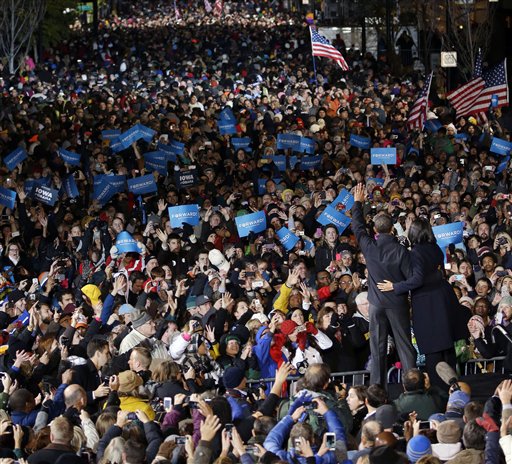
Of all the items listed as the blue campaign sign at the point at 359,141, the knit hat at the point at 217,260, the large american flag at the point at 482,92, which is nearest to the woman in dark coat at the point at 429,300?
the knit hat at the point at 217,260

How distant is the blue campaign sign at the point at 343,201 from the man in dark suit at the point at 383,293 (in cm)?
840

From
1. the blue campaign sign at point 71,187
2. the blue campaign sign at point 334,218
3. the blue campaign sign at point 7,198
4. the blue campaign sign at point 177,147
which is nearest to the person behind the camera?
the blue campaign sign at point 334,218

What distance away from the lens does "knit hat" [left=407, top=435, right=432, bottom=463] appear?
1097 cm

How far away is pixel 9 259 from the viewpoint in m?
22.3

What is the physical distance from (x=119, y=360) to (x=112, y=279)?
5.58m

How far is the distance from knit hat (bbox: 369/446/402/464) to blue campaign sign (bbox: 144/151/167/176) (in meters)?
17.6

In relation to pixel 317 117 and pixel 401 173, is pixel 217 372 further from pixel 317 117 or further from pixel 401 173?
pixel 317 117

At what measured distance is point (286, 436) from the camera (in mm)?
11516

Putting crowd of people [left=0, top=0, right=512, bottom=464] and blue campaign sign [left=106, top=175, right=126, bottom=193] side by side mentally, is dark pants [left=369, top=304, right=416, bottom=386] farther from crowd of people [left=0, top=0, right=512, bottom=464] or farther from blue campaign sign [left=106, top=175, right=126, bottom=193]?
blue campaign sign [left=106, top=175, right=126, bottom=193]

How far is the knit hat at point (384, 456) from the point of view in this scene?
1042 centimetres

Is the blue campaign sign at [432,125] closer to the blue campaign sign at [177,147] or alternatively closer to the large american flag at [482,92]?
the large american flag at [482,92]

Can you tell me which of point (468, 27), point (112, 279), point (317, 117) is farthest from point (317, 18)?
point (112, 279)

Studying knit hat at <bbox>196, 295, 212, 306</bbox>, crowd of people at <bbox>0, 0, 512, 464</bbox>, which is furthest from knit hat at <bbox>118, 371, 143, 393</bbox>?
knit hat at <bbox>196, 295, 212, 306</bbox>

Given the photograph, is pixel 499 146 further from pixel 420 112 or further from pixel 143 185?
pixel 143 185
